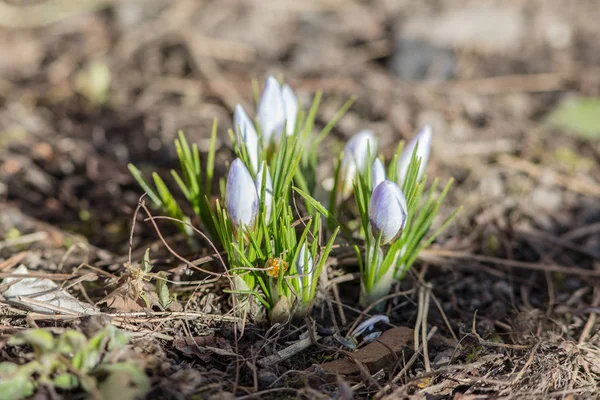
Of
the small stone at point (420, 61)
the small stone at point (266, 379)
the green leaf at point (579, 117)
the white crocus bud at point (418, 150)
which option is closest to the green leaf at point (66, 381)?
the small stone at point (266, 379)

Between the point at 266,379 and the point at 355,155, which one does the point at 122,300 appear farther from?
the point at 355,155

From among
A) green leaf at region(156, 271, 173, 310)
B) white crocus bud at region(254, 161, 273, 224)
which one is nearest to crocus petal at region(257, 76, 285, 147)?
white crocus bud at region(254, 161, 273, 224)

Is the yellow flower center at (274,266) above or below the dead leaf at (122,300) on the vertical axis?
above

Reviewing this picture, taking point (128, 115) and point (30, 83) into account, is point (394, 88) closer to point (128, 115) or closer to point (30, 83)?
point (128, 115)

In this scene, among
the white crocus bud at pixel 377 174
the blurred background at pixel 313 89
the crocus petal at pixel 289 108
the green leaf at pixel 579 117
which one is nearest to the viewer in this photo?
the white crocus bud at pixel 377 174

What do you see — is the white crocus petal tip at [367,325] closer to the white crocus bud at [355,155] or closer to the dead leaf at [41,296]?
the white crocus bud at [355,155]

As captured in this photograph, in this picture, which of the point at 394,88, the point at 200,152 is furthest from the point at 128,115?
the point at 394,88

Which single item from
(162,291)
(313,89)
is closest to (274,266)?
(162,291)
